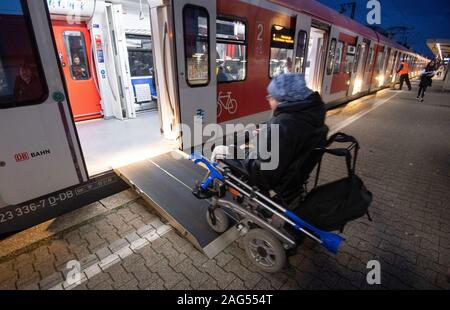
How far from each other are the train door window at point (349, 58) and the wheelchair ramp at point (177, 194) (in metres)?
8.50

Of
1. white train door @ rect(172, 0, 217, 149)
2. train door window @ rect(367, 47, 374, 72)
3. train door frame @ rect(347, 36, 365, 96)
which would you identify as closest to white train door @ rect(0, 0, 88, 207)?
white train door @ rect(172, 0, 217, 149)

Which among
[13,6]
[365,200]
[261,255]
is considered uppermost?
[13,6]

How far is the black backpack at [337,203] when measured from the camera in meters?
1.77

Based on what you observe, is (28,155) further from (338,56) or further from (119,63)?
(338,56)

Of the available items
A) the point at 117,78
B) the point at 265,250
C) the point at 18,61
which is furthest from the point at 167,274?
the point at 117,78

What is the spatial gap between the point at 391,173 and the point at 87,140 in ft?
18.1

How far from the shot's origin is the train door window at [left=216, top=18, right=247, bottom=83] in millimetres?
3969

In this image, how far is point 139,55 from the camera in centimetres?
646

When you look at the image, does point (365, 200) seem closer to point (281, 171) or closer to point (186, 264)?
point (281, 171)

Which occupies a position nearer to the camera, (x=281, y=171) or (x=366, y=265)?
(x=281, y=171)

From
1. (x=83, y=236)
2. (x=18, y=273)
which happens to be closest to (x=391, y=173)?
(x=83, y=236)

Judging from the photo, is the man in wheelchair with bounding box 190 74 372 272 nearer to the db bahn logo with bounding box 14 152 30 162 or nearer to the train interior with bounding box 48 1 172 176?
the db bahn logo with bounding box 14 152 30 162

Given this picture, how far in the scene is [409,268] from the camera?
2.27 m
